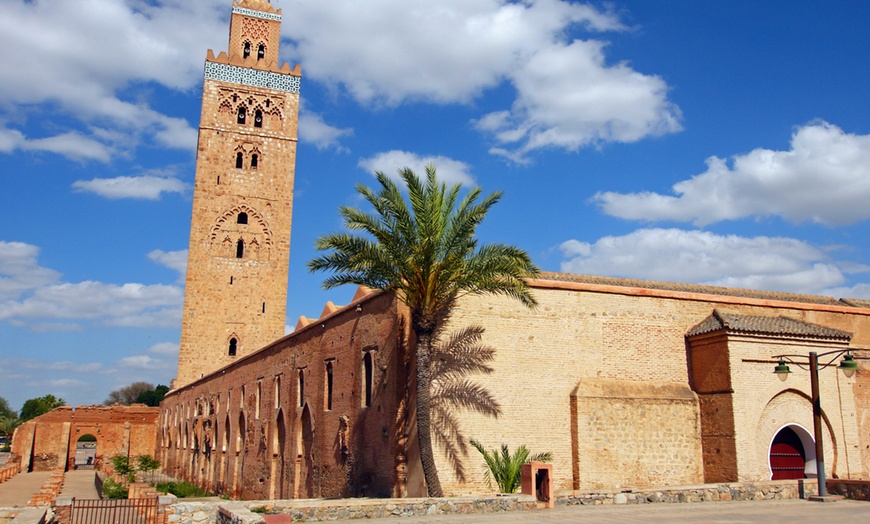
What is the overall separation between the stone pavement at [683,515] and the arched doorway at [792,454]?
3095mm

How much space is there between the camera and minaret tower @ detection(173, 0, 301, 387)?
118 ft

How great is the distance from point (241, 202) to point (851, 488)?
101ft

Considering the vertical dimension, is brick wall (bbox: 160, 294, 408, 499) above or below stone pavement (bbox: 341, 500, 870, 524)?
above

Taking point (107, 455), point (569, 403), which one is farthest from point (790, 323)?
point (107, 455)

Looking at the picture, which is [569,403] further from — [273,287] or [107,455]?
[107,455]

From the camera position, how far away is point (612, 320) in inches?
651

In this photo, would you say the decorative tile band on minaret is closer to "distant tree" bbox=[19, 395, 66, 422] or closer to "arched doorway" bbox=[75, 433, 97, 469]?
"arched doorway" bbox=[75, 433, 97, 469]

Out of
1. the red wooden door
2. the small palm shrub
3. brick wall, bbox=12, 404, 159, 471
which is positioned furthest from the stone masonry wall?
brick wall, bbox=12, 404, 159, 471

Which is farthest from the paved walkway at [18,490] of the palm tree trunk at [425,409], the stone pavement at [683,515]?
the stone pavement at [683,515]

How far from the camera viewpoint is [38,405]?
9588 cm

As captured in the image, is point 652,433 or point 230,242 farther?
point 230,242

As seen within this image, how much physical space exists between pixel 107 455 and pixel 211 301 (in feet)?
60.0

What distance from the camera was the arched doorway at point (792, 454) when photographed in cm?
1639

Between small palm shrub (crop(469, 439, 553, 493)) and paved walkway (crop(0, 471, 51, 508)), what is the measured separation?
50.7 ft
